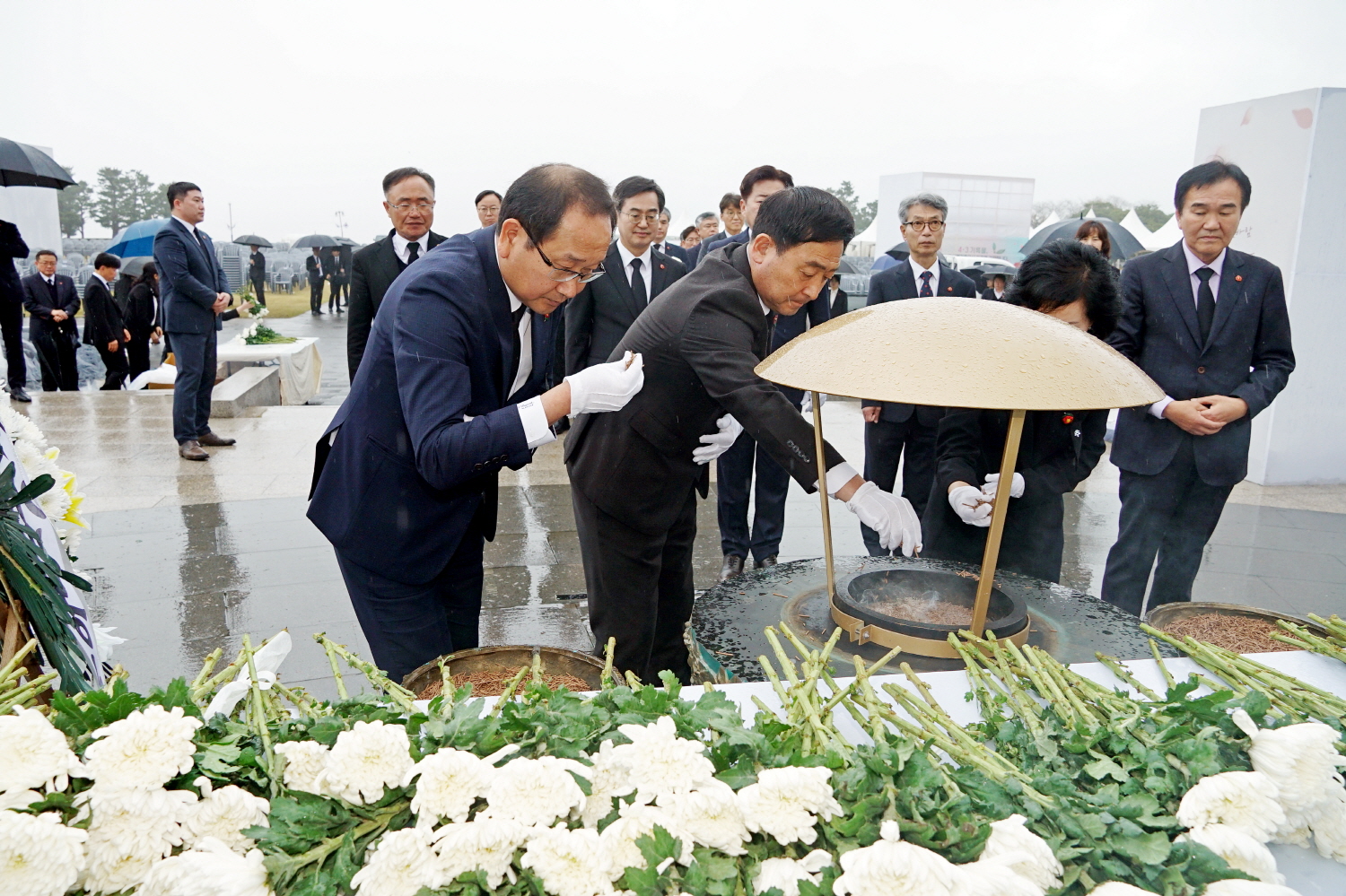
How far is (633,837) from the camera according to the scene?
1.03 meters

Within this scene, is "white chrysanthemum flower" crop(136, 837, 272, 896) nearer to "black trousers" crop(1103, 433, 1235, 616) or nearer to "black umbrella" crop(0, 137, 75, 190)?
"black trousers" crop(1103, 433, 1235, 616)

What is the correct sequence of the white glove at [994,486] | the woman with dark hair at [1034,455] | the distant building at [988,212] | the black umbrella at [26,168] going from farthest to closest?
1. the distant building at [988,212]
2. the black umbrella at [26,168]
3. the white glove at [994,486]
4. the woman with dark hair at [1034,455]

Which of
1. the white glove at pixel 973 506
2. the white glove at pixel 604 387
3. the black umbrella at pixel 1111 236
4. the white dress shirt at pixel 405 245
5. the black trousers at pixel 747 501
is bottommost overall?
Result: the black trousers at pixel 747 501

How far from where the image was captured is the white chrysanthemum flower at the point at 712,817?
1033mm

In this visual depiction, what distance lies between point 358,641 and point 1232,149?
7144 millimetres

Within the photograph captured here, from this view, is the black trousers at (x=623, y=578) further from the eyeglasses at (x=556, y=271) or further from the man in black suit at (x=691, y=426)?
the eyeglasses at (x=556, y=271)

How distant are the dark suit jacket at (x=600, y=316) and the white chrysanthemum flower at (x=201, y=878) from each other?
4399mm

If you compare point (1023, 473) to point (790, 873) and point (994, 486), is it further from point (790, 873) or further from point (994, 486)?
point (790, 873)

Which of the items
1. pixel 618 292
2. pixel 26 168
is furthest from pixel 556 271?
pixel 26 168

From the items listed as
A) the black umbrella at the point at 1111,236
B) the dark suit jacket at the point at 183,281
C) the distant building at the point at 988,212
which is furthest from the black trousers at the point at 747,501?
the distant building at the point at 988,212

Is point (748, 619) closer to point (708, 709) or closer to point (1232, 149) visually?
point (708, 709)

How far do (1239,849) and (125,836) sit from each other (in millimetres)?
1379

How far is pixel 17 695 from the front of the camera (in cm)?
116

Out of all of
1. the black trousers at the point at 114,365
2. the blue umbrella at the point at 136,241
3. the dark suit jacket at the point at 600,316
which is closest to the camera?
the dark suit jacket at the point at 600,316
